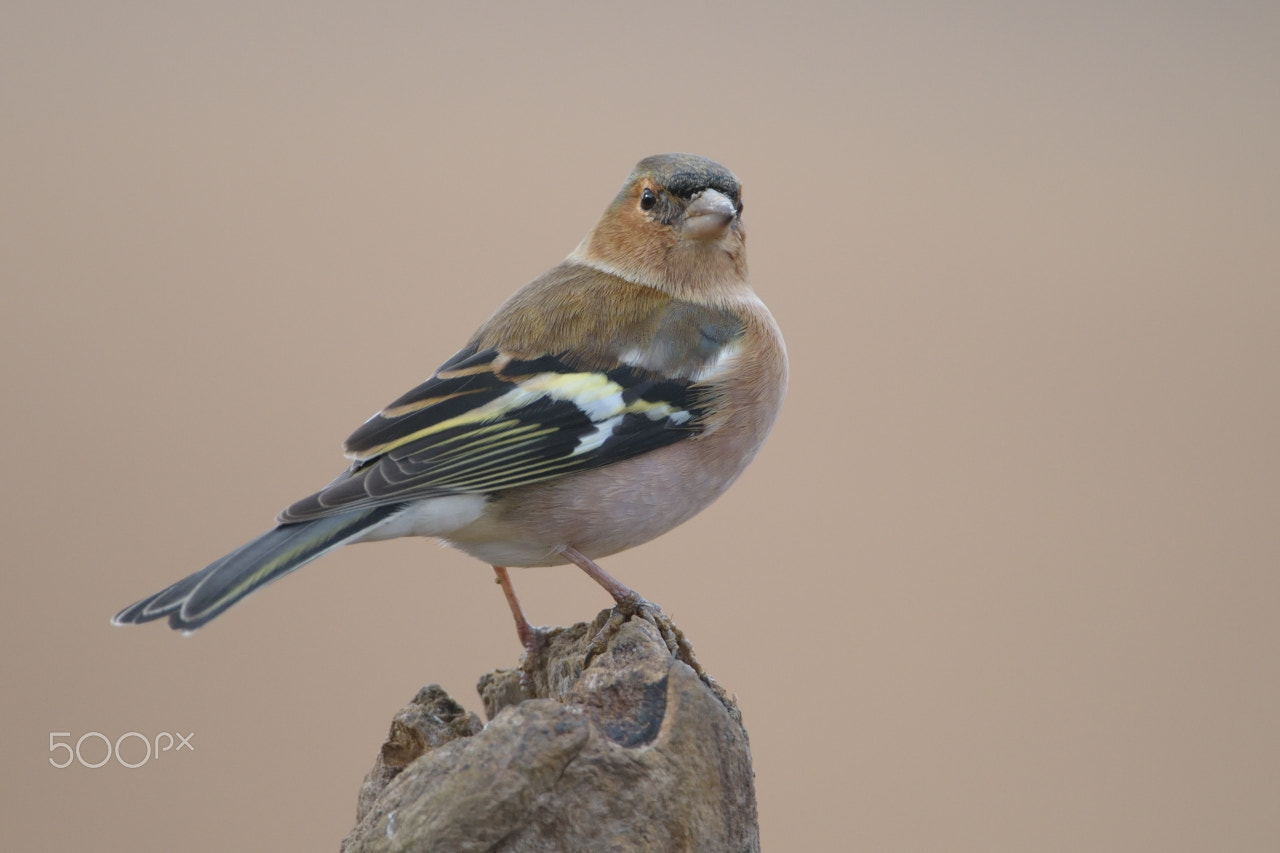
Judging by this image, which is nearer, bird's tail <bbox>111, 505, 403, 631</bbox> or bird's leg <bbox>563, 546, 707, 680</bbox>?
bird's tail <bbox>111, 505, 403, 631</bbox>

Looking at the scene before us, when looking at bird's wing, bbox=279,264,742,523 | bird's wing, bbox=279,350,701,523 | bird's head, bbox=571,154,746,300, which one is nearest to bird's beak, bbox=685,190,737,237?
bird's head, bbox=571,154,746,300

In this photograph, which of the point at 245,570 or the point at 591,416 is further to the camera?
the point at 591,416

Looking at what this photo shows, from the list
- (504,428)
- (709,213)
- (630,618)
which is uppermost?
(709,213)

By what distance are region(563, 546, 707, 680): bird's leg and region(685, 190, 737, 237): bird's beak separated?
41.4 inches

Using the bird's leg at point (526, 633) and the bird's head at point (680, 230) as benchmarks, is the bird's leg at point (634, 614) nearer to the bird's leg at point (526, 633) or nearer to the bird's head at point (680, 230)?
the bird's leg at point (526, 633)

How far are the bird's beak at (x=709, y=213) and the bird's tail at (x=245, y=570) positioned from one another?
128 cm

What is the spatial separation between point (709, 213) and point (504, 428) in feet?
2.97

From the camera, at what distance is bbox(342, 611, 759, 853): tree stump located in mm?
2205

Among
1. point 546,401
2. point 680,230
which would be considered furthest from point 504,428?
point 680,230

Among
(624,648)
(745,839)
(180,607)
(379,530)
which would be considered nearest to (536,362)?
(379,530)

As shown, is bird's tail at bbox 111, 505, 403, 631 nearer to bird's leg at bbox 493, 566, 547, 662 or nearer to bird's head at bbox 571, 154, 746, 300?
bird's leg at bbox 493, 566, 547, 662

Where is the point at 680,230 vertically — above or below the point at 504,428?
above

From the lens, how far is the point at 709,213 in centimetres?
336

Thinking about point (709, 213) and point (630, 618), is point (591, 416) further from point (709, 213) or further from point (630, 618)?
point (709, 213)
